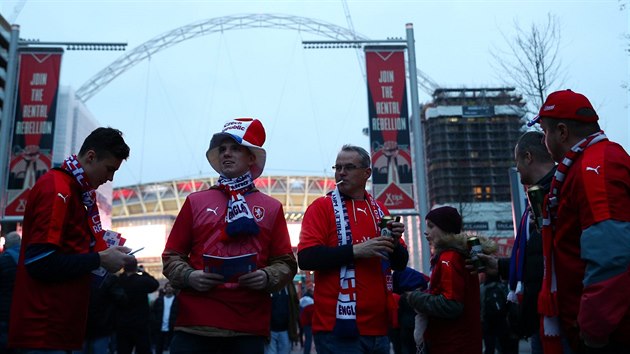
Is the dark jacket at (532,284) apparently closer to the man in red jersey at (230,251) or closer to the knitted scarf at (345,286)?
the knitted scarf at (345,286)

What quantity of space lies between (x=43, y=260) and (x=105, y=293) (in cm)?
503

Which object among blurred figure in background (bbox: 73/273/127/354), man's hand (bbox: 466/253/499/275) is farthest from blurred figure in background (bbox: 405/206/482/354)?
blurred figure in background (bbox: 73/273/127/354)

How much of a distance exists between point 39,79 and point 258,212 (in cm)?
1490

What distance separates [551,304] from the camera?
9.33ft

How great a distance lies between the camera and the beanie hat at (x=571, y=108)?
2.96 metres

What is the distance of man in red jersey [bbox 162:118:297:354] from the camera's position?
3123 millimetres

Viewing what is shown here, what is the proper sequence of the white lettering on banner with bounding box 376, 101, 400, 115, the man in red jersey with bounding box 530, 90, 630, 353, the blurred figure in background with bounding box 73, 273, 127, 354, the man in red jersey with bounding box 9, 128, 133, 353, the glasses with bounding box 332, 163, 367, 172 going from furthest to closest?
the white lettering on banner with bounding box 376, 101, 400, 115, the blurred figure in background with bounding box 73, 273, 127, 354, the glasses with bounding box 332, 163, 367, 172, the man in red jersey with bounding box 9, 128, 133, 353, the man in red jersey with bounding box 530, 90, 630, 353

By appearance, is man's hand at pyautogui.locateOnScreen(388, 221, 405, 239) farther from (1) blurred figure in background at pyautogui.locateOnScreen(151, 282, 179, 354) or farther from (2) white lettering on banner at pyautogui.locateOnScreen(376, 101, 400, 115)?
(2) white lettering on banner at pyautogui.locateOnScreen(376, 101, 400, 115)

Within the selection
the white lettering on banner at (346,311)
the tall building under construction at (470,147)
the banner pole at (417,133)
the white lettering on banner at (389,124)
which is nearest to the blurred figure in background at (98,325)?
the white lettering on banner at (346,311)

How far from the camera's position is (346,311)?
3779mm

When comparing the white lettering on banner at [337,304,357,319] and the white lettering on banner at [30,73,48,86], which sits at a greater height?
the white lettering on banner at [30,73,48,86]

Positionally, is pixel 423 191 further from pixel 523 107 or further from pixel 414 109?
pixel 523 107

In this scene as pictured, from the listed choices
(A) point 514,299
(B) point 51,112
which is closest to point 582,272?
(A) point 514,299

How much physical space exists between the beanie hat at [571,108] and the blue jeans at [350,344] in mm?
1914
